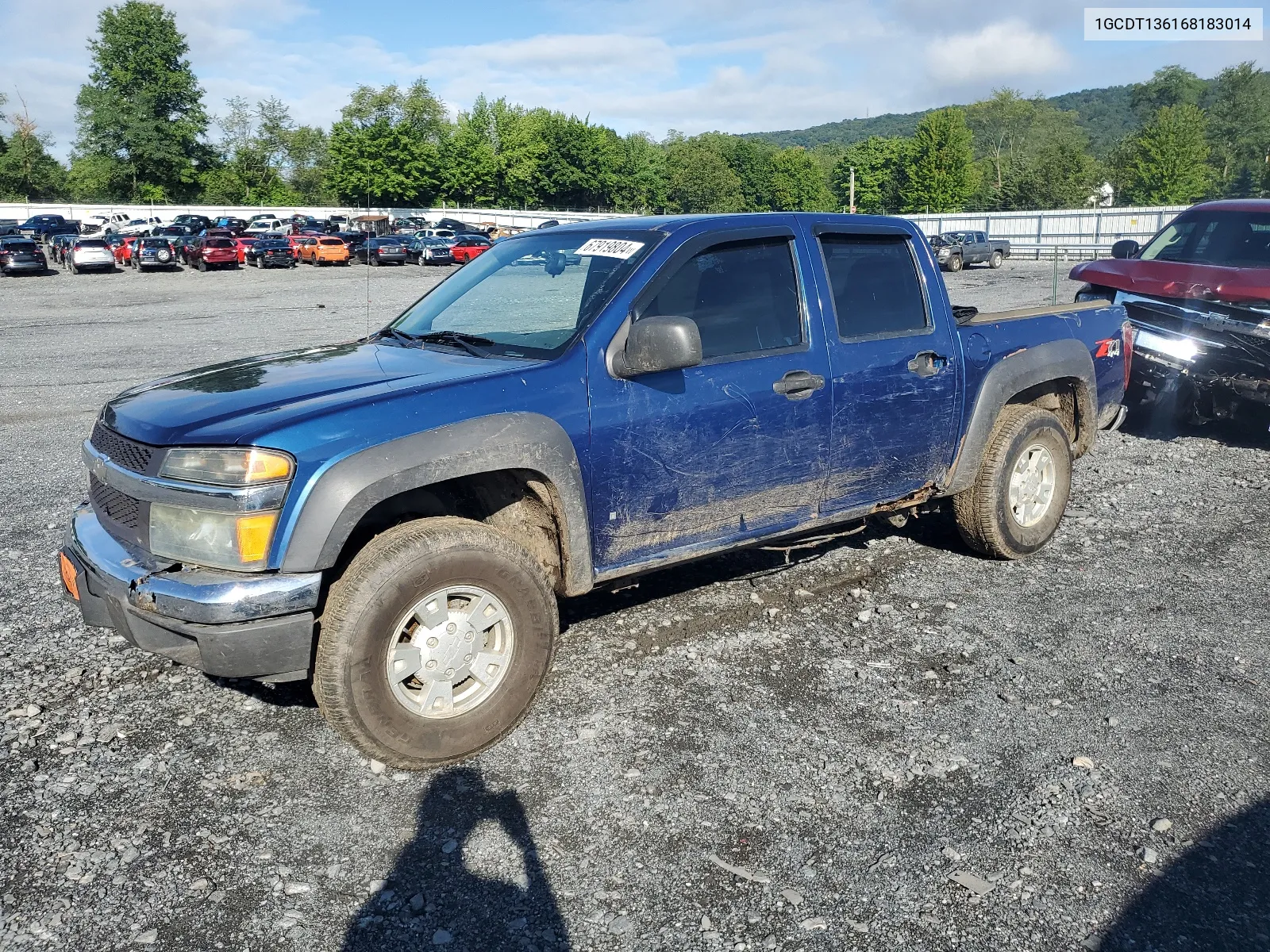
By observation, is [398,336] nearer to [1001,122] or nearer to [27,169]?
[27,169]

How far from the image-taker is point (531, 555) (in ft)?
12.2

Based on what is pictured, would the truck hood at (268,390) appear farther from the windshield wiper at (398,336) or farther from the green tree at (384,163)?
the green tree at (384,163)

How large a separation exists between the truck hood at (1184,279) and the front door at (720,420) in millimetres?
5408

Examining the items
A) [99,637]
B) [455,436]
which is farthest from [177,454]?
[99,637]

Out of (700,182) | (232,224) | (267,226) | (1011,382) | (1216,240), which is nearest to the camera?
(1011,382)

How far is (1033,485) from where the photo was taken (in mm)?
5691

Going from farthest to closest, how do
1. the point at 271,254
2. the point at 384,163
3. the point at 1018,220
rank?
the point at 384,163 → the point at 1018,220 → the point at 271,254

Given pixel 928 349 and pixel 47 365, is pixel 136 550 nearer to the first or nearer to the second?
pixel 928 349

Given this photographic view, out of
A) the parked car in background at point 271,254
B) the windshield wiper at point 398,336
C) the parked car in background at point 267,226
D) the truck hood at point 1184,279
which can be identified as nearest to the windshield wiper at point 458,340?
the windshield wiper at point 398,336

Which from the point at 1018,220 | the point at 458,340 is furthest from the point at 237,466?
the point at 1018,220

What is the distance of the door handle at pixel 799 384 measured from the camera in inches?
169

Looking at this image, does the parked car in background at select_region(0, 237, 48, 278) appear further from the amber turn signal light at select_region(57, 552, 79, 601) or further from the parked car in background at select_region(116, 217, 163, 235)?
Result: the amber turn signal light at select_region(57, 552, 79, 601)

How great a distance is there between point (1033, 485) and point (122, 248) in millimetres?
47413

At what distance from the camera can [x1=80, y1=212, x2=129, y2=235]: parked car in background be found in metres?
58.7
